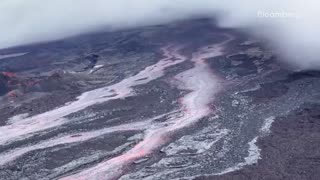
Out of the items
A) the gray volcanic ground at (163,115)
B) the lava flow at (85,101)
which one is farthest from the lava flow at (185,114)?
the lava flow at (85,101)

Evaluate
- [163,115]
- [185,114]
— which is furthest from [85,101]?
[185,114]

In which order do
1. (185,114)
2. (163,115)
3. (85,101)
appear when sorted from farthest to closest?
(85,101) < (163,115) < (185,114)

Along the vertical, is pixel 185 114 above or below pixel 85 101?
below

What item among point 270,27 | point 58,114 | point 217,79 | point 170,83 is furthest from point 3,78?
point 270,27

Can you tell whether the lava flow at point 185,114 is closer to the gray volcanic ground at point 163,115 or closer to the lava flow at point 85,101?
the gray volcanic ground at point 163,115

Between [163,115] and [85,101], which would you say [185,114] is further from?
[85,101]

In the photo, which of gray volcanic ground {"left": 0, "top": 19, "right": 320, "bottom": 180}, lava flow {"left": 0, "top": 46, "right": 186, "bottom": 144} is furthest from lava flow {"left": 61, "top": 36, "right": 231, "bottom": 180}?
lava flow {"left": 0, "top": 46, "right": 186, "bottom": 144}
